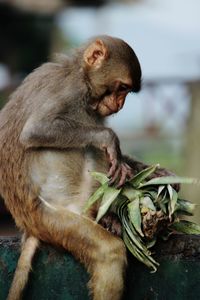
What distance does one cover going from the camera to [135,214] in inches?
245

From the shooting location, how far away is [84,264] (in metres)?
6.27

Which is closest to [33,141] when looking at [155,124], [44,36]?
[155,124]

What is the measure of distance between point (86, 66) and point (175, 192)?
50.4 inches

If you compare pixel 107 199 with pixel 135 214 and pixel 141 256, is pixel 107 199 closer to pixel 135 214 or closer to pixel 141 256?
pixel 135 214

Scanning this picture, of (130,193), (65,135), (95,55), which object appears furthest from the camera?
(95,55)

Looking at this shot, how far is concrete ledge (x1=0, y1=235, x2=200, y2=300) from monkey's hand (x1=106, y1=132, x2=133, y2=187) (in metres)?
0.53

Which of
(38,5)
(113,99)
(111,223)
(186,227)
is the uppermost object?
(113,99)

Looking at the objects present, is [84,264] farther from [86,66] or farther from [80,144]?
[86,66]

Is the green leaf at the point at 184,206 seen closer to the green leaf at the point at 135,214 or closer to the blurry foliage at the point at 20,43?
the green leaf at the point at 135,214

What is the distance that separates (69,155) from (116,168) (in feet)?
1.64

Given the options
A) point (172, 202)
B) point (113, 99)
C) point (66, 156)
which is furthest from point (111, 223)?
Answer: point (113, 99)

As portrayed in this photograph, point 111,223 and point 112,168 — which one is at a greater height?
point 112,168

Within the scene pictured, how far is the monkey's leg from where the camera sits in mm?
6086

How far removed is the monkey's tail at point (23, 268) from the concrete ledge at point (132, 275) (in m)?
0.07
